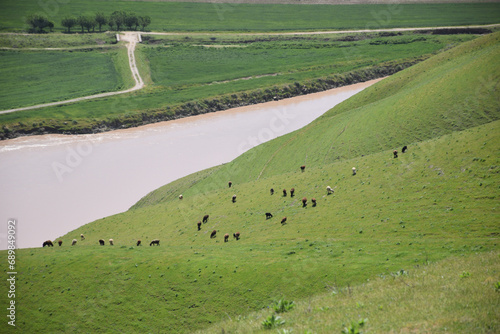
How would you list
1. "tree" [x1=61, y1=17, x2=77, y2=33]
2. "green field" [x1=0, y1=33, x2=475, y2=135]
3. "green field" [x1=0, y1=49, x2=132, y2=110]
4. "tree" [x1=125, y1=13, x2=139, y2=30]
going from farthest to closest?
"tree" [x1=125, y1=13, x2=139, y2=30] → "tree" [x1=61, y1=17, x2=77, y2=33] → "green field" [x1=0, y1=49, x2=132, y2=110] → "green field" [x1=0, y1=33, x2=475, y2=135]

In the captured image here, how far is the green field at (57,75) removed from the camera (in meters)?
119

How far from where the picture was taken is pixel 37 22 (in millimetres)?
164500

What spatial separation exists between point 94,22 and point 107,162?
358ft

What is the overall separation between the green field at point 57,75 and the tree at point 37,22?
21586 mm

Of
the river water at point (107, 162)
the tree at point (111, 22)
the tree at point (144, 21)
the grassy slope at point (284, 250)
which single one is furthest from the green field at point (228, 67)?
the grassy slope at point (284, 250)

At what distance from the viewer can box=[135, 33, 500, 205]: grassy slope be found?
56344mm

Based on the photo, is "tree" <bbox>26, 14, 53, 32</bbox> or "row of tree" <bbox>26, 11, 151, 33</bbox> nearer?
"tree" <bbox>26, 14, 53, 32</bbox>

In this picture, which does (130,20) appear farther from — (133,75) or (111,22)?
(133,75)

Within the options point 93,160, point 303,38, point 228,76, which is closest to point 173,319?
point 93,160

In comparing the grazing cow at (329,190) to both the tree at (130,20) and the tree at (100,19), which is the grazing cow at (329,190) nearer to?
the tree at (130,20)

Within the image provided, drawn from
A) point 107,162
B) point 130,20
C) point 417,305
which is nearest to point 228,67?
point 130,20

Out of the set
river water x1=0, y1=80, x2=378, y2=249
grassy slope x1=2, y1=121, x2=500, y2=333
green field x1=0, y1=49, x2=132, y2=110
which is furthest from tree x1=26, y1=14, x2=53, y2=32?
grassy slope x1=2, y1=121, x2=500, y2=333

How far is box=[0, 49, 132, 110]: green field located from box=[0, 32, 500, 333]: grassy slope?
86.9 m

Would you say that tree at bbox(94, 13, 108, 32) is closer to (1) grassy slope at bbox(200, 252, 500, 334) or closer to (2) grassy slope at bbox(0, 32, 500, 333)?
(2) grassy slope at bbox(0, 32, 500, 333)
